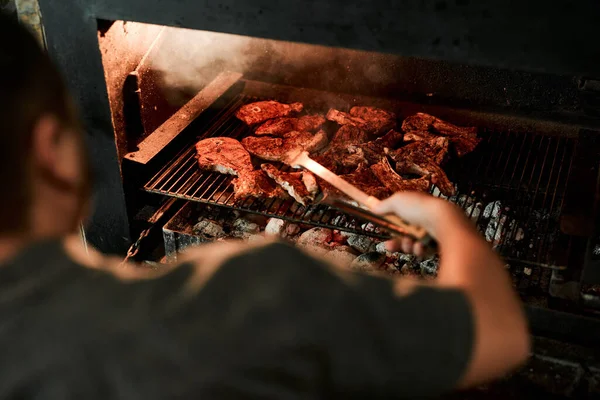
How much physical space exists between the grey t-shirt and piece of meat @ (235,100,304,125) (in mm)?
2689

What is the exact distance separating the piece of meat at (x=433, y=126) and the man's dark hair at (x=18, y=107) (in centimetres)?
267

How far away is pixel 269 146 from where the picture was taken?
3.60 meters

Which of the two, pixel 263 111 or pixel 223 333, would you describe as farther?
pixel 263 111

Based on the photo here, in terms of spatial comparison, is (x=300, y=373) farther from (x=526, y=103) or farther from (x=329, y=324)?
(x=526, y=103)

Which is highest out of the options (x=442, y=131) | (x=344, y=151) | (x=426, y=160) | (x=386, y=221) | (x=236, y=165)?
(x=442, y=131)

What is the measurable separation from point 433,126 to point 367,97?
496mm

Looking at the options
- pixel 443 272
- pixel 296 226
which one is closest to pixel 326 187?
pixel 296 226

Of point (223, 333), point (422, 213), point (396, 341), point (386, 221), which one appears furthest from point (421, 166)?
point (223, 333)

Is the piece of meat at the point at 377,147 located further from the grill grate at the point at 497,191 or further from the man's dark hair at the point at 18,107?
the man's dark hair at the point at 18,107

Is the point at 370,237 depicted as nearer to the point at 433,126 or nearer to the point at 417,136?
the point at 417,136

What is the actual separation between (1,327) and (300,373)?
0.54m

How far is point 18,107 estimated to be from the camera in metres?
1.22

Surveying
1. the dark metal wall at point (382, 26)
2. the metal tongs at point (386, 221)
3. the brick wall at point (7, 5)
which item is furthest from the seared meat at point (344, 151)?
the brick wall at point (7, 5)

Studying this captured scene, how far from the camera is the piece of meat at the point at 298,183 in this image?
316 cm
